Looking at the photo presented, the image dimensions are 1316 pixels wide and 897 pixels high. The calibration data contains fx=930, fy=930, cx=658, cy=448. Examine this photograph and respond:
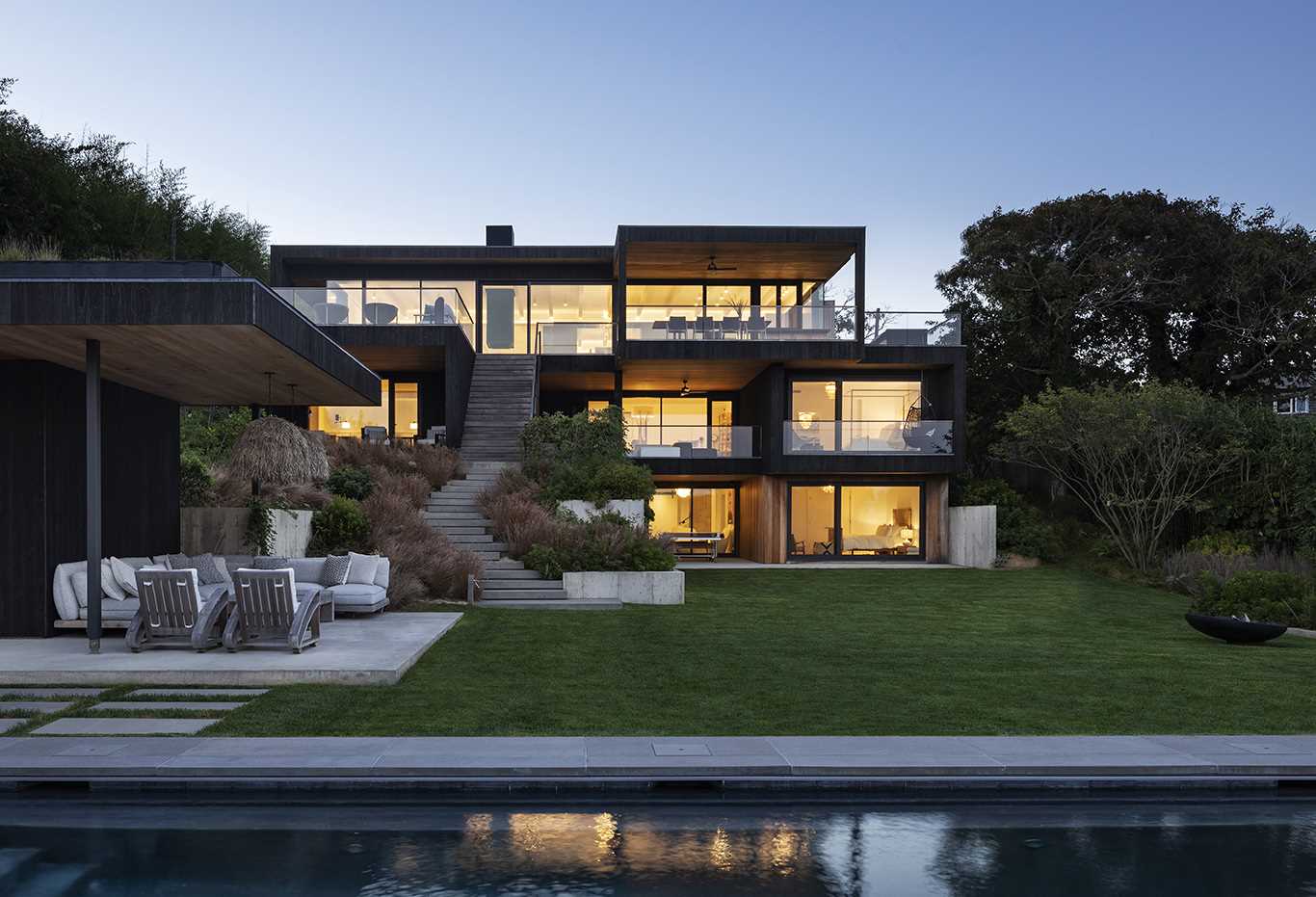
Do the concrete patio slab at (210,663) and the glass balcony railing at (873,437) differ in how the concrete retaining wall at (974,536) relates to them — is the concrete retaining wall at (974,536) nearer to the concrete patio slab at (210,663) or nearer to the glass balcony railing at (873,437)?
the glass balcony railing at (873,437)

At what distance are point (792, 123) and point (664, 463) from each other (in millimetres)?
17860

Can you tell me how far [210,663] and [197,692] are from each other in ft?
2.99

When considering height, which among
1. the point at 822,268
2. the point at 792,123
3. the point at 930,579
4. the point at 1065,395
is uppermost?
the point at 792,123

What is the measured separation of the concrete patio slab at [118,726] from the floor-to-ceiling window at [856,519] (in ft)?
65.2

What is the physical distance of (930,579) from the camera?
19953 mm

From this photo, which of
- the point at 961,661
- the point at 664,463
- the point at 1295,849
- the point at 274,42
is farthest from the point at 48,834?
the point at 274,42

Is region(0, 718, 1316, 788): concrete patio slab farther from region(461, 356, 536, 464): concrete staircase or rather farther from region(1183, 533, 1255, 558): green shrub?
region(461, 356, 536, 464): concrete staircase

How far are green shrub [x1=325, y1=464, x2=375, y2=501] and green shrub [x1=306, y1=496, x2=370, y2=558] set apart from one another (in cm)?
154

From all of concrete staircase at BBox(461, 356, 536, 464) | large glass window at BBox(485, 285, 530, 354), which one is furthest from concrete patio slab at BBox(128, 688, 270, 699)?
large glass window at BBox(485, 285, 530, 354)

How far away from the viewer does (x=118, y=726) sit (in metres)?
6.43

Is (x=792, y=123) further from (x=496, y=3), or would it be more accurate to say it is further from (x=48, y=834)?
(x=48, y=834)

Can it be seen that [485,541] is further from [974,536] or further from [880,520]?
[974,536]

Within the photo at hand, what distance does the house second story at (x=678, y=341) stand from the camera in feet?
78.4

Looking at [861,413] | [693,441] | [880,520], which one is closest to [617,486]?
[693,441]
